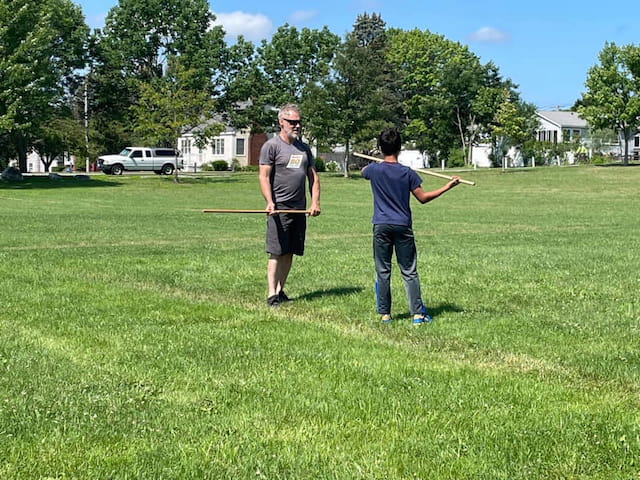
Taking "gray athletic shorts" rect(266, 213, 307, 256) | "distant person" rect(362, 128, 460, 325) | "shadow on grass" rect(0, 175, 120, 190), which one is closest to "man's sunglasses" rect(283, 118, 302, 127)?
"gray athletic shorts" rect(266, 213, 307, 256)

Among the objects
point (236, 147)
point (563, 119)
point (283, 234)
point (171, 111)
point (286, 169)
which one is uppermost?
point (563, 119)


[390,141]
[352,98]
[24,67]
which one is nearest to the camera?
[390,141]

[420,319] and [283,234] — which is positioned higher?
[283,234]

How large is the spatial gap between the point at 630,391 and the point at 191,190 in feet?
144

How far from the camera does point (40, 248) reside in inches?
576

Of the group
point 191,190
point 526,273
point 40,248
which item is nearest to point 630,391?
point 526,273

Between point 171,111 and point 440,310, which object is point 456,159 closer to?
point 171,111

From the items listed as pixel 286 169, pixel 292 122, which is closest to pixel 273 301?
pixel 286 169

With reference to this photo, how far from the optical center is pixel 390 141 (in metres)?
7.51

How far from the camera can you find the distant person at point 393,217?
7.54 metres

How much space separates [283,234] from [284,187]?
53cm

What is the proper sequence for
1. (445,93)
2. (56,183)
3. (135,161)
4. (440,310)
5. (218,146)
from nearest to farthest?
1. (440,310)
2. (56,183)
3. (135,161)
4. (445,93)
5. (218,146)

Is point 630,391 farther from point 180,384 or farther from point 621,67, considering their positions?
point 621,67

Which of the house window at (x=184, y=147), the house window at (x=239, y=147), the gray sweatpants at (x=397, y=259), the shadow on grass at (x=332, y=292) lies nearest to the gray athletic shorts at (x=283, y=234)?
the shadow on grass at (x=332, y=292)
